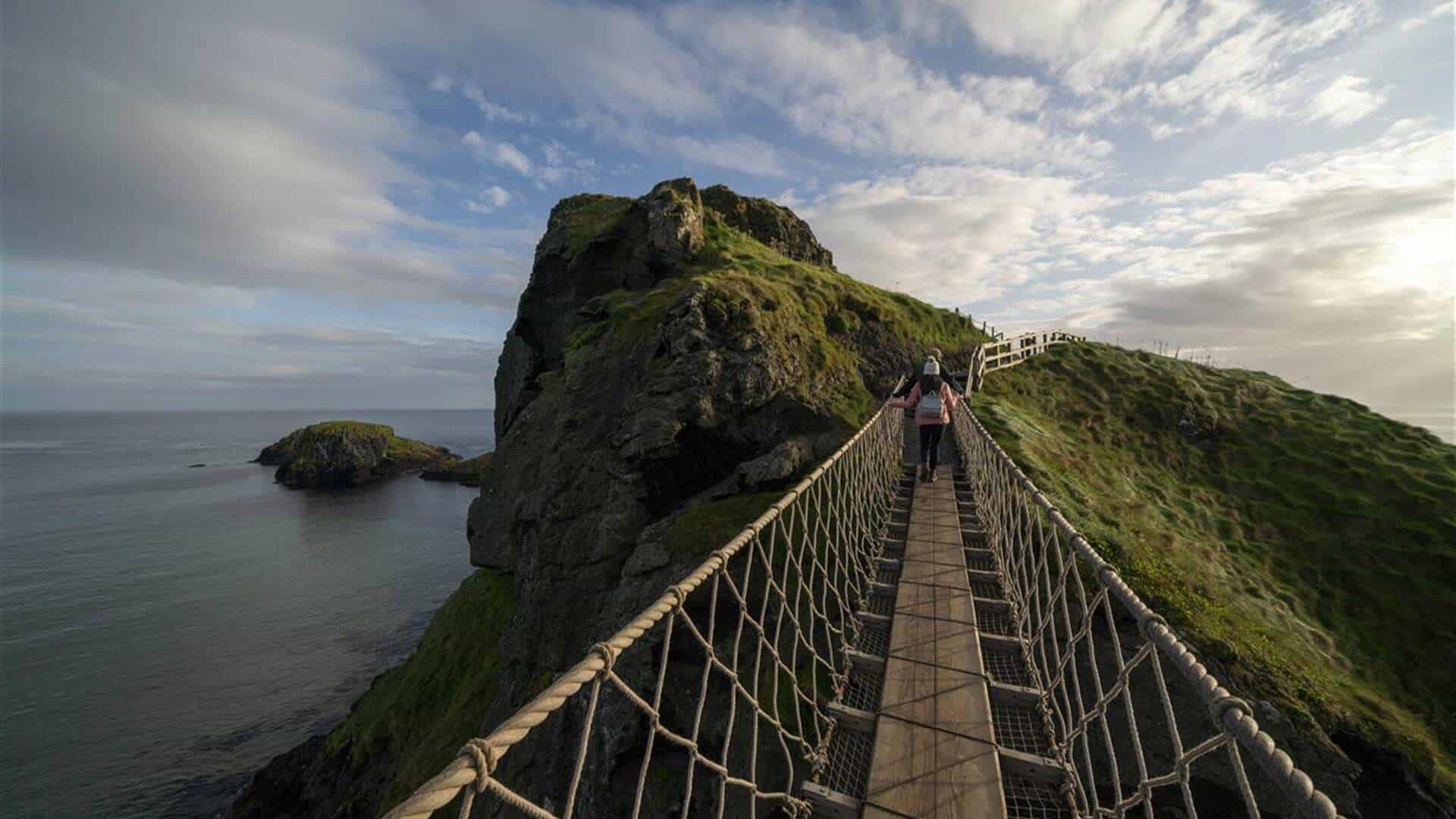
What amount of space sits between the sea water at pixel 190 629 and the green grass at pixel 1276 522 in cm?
2489

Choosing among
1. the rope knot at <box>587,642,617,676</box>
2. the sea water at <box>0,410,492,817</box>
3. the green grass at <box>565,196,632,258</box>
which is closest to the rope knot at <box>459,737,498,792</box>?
the rope knot at <box>587,642,617,676</box>

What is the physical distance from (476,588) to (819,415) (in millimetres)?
12199

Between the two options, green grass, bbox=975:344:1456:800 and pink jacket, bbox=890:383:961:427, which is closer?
green grass, bbox=975:344:1456:800

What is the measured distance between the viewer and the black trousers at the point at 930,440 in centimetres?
863

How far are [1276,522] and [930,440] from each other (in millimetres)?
9319

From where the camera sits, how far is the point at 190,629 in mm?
26953

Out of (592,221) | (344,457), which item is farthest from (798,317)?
(344,457)

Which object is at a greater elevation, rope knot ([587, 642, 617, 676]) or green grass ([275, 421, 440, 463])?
rope knot ([587, 642, 617, 676])

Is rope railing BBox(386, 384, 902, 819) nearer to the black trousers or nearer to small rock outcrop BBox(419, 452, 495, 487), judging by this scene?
the black trousers

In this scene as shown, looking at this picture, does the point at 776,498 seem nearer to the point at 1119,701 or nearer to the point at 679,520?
the point at 679,520

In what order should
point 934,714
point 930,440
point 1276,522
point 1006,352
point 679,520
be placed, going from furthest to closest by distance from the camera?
point 1006,352
point 1276,522
point 679,520
point 930,440
point 934,714

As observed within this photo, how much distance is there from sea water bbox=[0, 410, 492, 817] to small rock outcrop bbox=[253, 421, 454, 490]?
8.29m

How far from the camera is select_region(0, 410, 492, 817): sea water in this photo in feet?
59.3

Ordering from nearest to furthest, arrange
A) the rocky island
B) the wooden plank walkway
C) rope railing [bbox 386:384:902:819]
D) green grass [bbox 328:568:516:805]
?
the wooden plank walkway
rope railing [bbox 386:384:902:819]
the rocky island
green grass [bbox 328:568:516:805]
